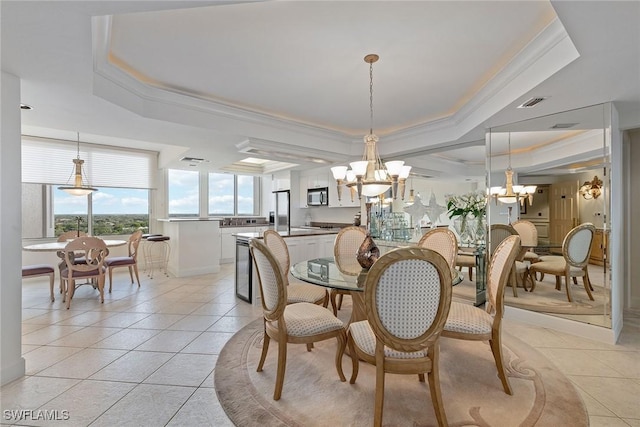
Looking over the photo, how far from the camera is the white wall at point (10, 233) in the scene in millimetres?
2084

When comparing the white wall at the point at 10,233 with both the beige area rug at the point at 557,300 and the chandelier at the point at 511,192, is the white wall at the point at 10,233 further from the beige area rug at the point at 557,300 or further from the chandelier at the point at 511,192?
the beige area rug at the point at 557,300

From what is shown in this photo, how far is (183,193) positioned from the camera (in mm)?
7230

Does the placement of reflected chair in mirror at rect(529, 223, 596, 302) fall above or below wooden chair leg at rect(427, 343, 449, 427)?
above

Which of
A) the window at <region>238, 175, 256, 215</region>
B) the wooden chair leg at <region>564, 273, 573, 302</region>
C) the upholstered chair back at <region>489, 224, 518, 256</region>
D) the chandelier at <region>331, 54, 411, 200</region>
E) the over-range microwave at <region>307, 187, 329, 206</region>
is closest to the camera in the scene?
the chandelier at <region>331, 54, 411, 200</region>

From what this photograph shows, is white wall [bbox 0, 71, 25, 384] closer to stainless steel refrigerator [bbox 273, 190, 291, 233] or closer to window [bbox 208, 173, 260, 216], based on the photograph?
stainless steel refrigerator [bbox 273, 190, 291, 233]

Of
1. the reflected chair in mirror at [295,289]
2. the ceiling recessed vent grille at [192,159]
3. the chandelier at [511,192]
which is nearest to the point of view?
the reflected chair in mirror at [295,289]

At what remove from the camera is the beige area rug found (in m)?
2.91

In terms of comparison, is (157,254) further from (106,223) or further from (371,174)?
(371,174)

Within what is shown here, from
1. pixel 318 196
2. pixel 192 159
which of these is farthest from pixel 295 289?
pixel 318 196

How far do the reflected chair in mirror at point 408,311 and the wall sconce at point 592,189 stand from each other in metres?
2.46

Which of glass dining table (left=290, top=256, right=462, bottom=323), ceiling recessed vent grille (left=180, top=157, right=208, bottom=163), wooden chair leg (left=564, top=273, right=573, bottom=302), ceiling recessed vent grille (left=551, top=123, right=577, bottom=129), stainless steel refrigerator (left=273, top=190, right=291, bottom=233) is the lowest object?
wooden chair leg (left=564, top=273, right=573, bottom=302)

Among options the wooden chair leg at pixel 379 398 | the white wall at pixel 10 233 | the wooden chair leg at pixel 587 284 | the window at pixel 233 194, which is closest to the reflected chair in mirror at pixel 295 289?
the wooden chair leg at pixel 379 398

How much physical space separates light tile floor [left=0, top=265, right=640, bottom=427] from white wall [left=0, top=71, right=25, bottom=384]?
0.78 feet

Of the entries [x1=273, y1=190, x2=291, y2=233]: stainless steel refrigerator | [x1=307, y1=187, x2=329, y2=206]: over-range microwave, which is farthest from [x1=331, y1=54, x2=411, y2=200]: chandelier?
[x1=273, y1=190, x2=291, y2=233]: stainless steel refrigerator
